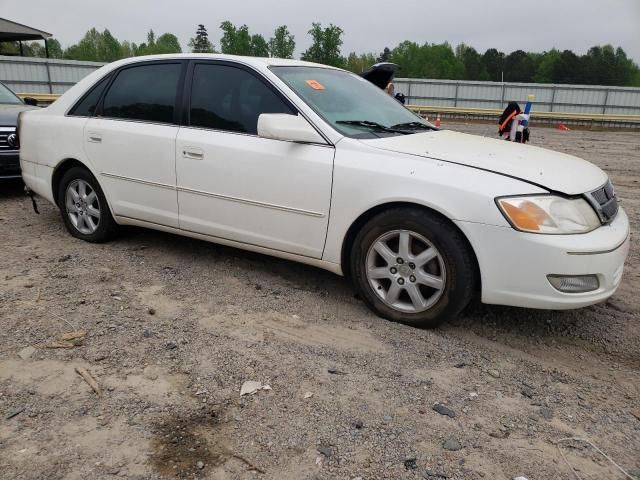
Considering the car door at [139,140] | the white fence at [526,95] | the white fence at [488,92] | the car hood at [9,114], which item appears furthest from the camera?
the white fence at [526,95]

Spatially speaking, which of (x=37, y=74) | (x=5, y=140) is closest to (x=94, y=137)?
(x=5, y=140)

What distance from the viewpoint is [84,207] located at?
16.2 ft

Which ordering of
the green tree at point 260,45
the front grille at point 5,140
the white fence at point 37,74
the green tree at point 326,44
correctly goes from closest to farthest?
the front grille at point 5,140, the white fence at point 37,74, the green tree at point 326,44, the green tree at point 260,45

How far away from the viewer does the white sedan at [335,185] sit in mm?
3105

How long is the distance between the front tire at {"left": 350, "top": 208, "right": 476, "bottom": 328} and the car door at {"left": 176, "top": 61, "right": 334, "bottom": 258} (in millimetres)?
374

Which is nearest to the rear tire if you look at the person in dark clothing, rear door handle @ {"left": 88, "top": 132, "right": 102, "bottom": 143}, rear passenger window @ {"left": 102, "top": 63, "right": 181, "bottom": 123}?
rear door handle @ {"left": 88, "top": 132, "right": 102, "bottom": 143}

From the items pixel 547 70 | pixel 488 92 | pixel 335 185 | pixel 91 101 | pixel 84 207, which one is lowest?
pixel 84 207

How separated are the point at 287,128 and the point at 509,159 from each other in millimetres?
1431

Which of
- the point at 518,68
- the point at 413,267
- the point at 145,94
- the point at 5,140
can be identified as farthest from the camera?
the point at 518,68

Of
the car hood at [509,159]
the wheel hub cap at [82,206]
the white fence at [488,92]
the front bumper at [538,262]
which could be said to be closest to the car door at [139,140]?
the wheel hub cap at [82,206]

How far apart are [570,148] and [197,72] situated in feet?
41.6

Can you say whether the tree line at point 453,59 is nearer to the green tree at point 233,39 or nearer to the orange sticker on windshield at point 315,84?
the green tree at point 233,39

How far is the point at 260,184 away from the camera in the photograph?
379cm

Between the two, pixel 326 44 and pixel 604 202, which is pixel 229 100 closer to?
pixel 604 202
